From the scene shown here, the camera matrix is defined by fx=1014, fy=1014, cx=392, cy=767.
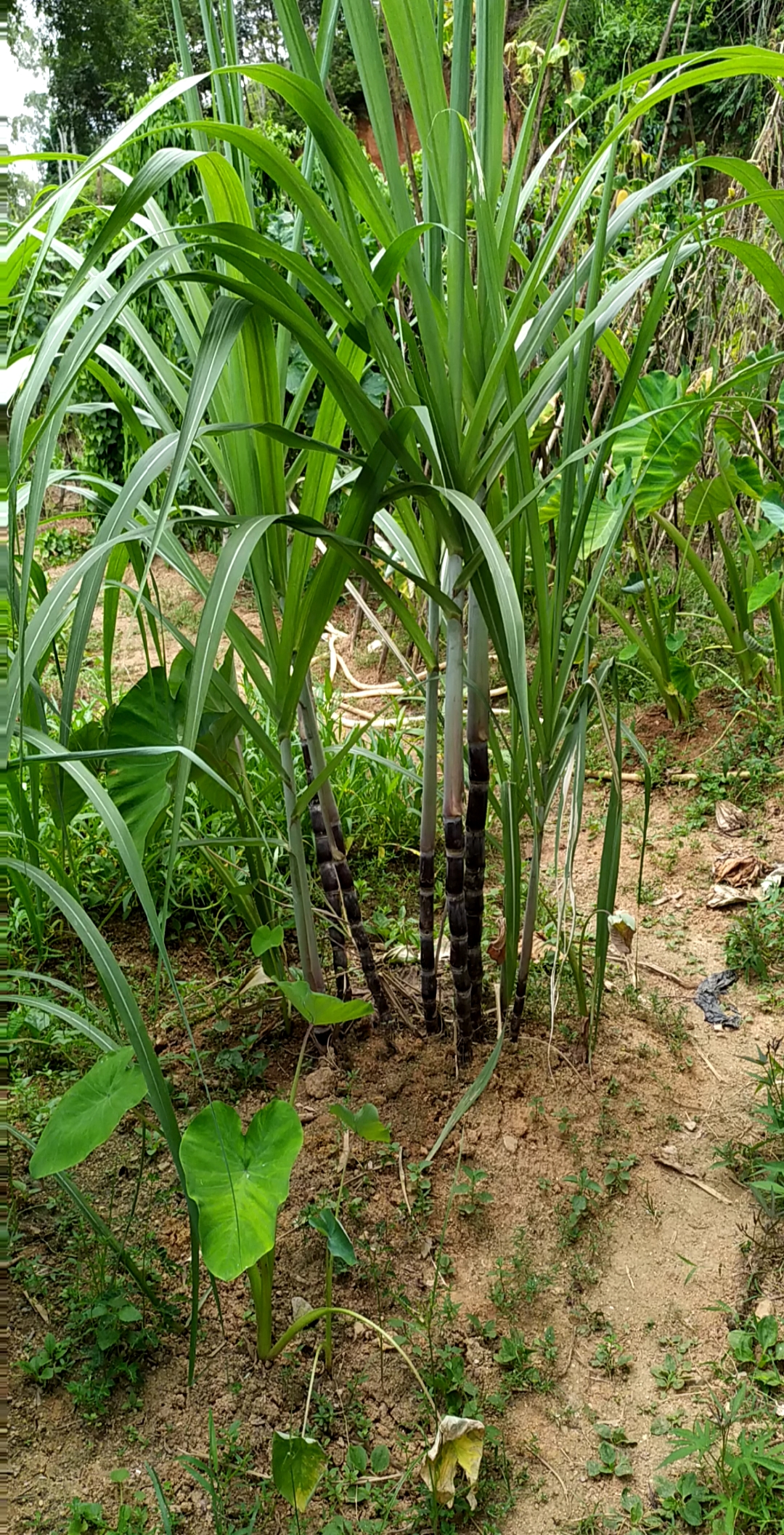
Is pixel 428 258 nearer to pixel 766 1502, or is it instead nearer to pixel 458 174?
pixel 458 174

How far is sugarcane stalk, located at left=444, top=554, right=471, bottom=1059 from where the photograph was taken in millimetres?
1050

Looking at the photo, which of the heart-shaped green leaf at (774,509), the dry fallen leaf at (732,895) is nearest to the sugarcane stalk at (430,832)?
the dry fallen leaf at (732,895)

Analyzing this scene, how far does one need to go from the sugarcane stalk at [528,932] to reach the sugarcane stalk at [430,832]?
10cm

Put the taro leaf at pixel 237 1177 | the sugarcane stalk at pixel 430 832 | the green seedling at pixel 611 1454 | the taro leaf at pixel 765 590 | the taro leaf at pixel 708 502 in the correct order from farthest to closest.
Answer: the taro leaf at pixel 708 502 → the taro leaf at pixel 765 590 → the sugarcane stalk at pixel 430 832 → the green seedling at pixel 611 1454 → the taro leaf at pixel 237 1177

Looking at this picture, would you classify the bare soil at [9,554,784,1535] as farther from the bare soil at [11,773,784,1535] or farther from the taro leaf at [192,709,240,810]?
the taro leaf at [192,709,240,810]

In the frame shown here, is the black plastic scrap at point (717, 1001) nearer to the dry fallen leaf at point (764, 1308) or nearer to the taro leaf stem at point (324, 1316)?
the dry fallen leaf at point (764, 1308)

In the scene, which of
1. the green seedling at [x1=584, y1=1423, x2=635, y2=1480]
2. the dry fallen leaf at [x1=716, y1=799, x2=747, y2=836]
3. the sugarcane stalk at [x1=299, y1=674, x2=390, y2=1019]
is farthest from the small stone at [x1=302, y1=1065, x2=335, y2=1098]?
the dry fallen leaf at [x1=716, y1=799, x2=747, y2=836]

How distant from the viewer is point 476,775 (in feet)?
3.70

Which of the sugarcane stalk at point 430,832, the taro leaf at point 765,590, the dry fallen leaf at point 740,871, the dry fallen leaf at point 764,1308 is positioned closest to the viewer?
the dry fallen leaf at point 764,1308

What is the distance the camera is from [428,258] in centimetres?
98

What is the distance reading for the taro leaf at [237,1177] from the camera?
0.78 metres

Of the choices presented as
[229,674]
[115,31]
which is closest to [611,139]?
[229,674]

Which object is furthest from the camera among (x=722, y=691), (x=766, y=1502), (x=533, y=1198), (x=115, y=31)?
(x=115, y=31)

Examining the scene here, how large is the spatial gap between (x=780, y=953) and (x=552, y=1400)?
0.81 m
